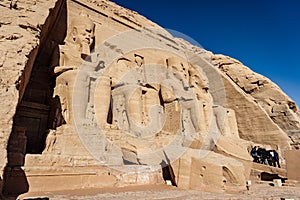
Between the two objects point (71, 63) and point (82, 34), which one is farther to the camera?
point (82, 34)

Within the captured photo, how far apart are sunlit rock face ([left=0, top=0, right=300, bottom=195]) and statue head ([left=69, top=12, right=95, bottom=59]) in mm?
34

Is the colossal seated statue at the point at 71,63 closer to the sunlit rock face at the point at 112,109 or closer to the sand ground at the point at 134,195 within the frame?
the sunlit rock face at the point at 112,109

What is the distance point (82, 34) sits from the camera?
298 inches

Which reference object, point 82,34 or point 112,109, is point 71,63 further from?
point 112,109

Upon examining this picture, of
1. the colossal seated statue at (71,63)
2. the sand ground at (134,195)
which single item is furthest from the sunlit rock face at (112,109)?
the sand ground at (134,195)

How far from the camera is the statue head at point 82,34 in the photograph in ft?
24.1

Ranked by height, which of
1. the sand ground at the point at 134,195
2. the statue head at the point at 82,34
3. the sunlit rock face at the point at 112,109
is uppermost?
the statue head at the point at 82,34

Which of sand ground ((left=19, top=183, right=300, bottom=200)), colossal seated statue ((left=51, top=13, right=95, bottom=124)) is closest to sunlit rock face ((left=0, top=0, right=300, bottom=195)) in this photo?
colossal seated statue ((left=51, top=13, right=95, bottom=124))

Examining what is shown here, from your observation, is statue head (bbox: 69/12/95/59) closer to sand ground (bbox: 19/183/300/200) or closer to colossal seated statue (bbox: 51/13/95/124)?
colossal seated statue (bbox: 51/13/95/124)

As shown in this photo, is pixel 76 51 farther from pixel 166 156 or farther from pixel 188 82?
pixel 188 82

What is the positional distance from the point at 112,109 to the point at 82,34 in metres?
2.62

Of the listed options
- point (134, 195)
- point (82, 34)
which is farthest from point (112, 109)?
point (134, 195)

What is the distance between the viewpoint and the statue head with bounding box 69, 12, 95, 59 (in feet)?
24.1

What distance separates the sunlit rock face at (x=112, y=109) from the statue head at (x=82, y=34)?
34 millimetres
